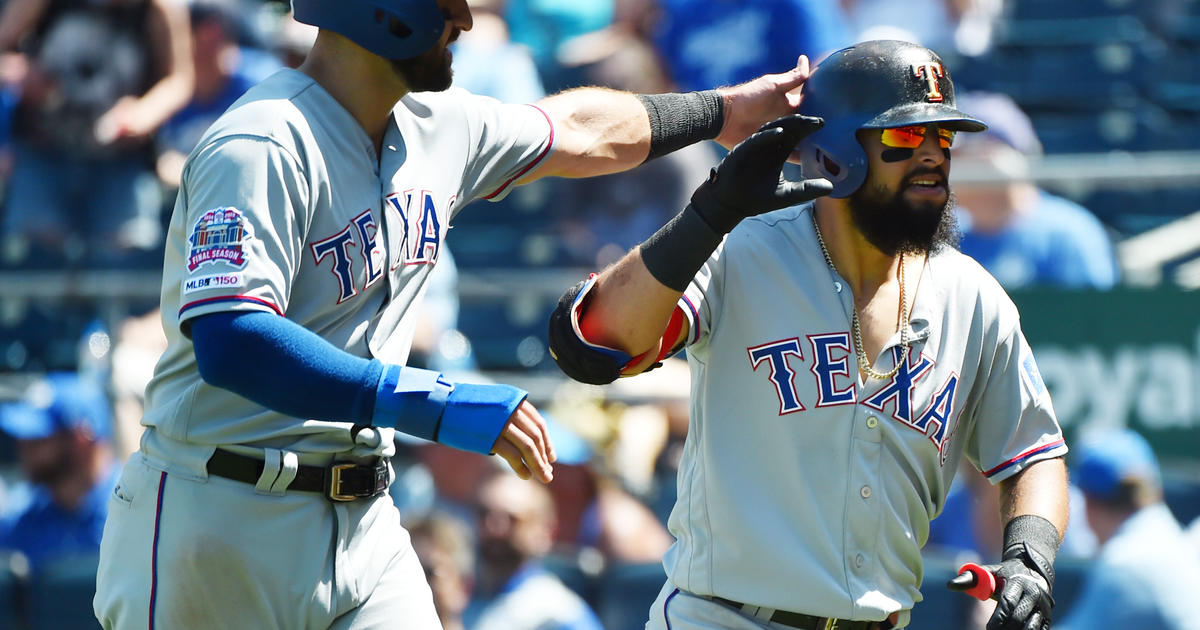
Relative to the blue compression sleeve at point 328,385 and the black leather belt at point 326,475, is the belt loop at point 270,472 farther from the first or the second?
the blue compression sleeve at point 328,385

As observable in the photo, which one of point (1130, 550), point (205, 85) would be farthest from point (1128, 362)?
point (205, 85)

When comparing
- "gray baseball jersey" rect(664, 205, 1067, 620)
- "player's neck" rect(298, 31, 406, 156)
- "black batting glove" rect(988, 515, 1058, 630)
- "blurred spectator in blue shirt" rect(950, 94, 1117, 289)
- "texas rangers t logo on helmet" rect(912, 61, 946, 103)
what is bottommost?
"blurred spectator in blue shirt" rect(950, 94, 1117, 289)

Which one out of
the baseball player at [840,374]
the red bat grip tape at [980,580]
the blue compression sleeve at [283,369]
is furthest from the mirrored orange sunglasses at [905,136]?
the blue compression sleeve at [283,369]

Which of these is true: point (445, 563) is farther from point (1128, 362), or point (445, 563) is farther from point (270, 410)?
point (1128, 362)

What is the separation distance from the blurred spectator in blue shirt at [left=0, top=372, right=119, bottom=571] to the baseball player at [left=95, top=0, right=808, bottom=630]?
330cm

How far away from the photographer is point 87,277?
6.23 meters

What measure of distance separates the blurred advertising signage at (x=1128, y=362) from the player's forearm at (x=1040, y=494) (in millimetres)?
2428

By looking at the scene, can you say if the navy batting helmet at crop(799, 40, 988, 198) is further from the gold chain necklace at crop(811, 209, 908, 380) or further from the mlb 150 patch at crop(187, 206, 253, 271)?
the mlb 150 patch at crop(187, 206, 253, 271)

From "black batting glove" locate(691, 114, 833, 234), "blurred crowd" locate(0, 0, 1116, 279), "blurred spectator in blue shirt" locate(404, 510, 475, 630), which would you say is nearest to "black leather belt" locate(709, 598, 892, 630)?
"black batting glove" locate(691, 114, 833, 234)

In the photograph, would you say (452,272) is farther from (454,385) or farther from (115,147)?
(454,385)

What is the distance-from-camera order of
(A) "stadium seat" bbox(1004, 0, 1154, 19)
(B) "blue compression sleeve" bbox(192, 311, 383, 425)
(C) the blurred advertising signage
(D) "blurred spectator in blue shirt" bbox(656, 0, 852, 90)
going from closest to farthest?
(B) "blue compression sleeve" bbox(192, 311, 383, 425) → (C) the blurred advertising signage → (D) "blurred spectator in blue shirt" bbox(656, 0, 852, 90) → (A) "stadium seat" bbox(1004, 0, 1154, 19)

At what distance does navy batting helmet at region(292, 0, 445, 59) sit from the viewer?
9.06 ft

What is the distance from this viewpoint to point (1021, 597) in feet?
8.96

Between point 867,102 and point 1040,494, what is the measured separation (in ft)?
2.93
